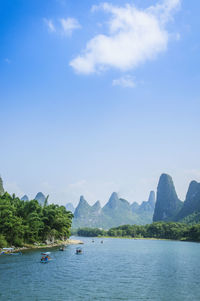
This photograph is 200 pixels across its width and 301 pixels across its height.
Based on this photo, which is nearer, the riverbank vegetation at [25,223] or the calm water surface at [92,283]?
the calm water surface at [92,283]

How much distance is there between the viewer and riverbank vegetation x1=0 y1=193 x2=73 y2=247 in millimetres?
62219

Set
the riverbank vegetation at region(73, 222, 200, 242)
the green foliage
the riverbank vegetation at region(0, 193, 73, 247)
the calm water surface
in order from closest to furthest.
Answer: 1. the calm water surface
2. the green foliage
3. the riverbank vegetation at region(0, 193, 73, 247)
4. the riverbank vegetation at region(73, 222, 200, 242)

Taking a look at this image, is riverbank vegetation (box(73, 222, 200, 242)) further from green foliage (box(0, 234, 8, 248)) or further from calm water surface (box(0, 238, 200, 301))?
green foliage (box(0, 234, 8, 248))

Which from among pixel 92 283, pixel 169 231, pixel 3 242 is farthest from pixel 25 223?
pixel 169 231

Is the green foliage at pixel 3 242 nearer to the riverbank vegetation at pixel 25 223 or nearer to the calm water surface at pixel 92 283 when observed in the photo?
the riverbank vegetation at pixel 25 223

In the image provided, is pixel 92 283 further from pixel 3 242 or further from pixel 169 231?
pixel 169 231

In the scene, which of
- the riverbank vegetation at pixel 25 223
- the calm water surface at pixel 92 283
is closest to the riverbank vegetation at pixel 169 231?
the riverbank vegetation at pixel 25 223

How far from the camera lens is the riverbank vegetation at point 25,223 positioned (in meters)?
62.2

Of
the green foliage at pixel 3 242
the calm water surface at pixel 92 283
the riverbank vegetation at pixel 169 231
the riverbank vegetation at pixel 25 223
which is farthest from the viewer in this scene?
the riverbank vegetation at pixel 169 231

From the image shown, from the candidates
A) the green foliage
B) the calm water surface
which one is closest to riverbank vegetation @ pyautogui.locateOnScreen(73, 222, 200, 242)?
the calm water surface

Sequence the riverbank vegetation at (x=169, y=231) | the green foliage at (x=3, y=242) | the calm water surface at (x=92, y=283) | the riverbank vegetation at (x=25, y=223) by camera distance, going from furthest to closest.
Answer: the riverbank vegetation at (x=169, y=231) < the riverbank vegetation at (x=25, y=223) < the green foliage at (x=3, y=242) < the calm water surface at (x=92, y=283)

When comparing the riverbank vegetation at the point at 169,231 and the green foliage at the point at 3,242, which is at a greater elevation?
the green foliage at the point at 3,242


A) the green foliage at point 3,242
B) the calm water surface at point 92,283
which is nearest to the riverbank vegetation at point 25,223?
the green foliage at point 3,242

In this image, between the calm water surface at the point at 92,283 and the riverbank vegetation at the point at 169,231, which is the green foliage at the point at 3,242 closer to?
the calm water surface at the point at 92,283
